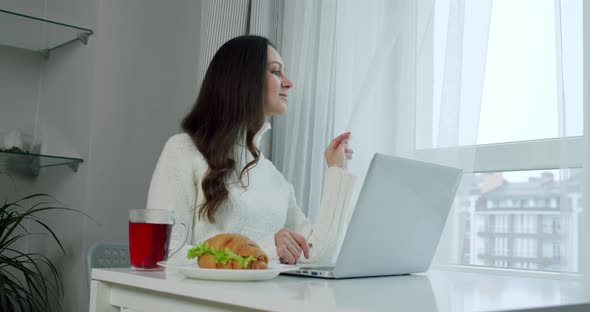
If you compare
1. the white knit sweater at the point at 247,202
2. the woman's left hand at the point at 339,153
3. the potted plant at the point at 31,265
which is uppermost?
the woman's left hand at the point at 339,153

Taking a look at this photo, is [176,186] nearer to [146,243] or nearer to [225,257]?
[146,243]

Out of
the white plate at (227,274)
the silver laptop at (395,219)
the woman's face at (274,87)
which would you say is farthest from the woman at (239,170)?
the white plate at (227,274)

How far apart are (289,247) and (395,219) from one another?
0.34 metres

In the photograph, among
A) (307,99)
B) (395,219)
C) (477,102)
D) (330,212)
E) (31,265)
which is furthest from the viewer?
(31,265)

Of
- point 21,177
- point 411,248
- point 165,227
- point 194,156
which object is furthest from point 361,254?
point 21,177

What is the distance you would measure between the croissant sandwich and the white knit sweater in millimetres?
472

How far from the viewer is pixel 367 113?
6.76ft

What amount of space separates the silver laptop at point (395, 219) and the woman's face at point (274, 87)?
2.71ft

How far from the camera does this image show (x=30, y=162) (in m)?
2.83

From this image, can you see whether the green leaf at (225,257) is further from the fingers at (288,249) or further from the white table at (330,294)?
the fingers at (288,249)

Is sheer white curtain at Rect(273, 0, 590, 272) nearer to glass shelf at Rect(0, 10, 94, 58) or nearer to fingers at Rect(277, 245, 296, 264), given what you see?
fingers at Rect(277, 245, 296, 264)

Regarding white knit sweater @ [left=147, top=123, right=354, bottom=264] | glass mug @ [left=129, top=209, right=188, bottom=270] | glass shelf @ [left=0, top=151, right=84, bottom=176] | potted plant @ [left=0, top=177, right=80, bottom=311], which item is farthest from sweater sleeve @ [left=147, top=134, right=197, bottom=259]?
glass shelf @ [left=0, top=151, right=84, bottom=176]

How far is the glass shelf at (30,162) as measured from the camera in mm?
2635

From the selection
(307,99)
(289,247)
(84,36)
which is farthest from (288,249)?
(84,36)
